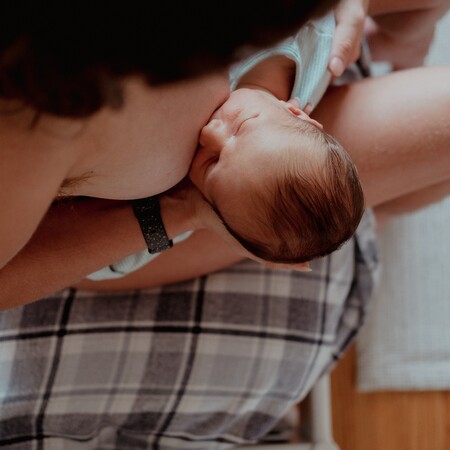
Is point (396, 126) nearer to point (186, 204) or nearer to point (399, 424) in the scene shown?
point (186, 204)

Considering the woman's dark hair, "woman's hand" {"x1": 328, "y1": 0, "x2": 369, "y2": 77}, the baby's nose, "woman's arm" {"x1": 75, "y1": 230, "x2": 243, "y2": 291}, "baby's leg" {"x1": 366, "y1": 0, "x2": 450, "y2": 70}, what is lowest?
"woman's arm" {"x1": 75, "y1": 230, "x2": 243, "y2": 291}

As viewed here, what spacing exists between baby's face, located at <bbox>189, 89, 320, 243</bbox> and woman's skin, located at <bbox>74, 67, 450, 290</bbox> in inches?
7.1

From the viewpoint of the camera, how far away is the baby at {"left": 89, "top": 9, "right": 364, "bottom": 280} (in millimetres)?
735

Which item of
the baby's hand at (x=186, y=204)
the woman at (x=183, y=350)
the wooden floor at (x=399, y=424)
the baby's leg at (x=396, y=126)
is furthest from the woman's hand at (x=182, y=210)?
the wooden floor at (x=399, y=424)

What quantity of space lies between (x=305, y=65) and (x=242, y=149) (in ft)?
0.68

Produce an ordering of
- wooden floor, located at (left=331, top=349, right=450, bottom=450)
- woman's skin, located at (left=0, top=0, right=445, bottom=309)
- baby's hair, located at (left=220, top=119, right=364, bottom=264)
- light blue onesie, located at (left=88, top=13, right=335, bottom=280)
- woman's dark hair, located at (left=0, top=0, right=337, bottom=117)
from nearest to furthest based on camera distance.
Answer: woman's dark hair, located at (left=0, top=0, right=337, bottom=117) → woman's skin, located at (left=0, top=0, right=445, bottom=309) → baby's hair, located at (left=220, top=119, right=364, bottom=264) → light blue onesie, located at (left=88, top=13, right=335, bottom=280) → wooden floor, located at (left=331, top=349, right=450, bottom=450)

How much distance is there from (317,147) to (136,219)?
0.95ft

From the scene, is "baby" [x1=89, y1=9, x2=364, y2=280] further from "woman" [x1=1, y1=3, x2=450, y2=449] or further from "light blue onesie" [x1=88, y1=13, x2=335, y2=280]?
"woman" [x1=1, y1=3, x2=450, y2=449]

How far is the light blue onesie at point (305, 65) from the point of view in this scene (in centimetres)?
83

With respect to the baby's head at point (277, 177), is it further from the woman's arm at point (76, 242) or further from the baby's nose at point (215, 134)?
the woman's arm at point (76, 242)

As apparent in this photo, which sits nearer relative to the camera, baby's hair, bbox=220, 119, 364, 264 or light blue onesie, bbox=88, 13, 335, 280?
baby's hair, bbox=220, 119, 364, 264

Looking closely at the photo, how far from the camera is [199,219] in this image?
0.87m

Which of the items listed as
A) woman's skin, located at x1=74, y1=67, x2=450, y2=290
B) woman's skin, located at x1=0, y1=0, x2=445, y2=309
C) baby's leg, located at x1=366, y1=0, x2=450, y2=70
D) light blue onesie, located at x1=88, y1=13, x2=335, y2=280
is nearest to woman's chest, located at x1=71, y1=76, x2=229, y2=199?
woman's skin, located at x1=0, y1=0, x2=445, y2=309

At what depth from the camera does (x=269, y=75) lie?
85 cm
